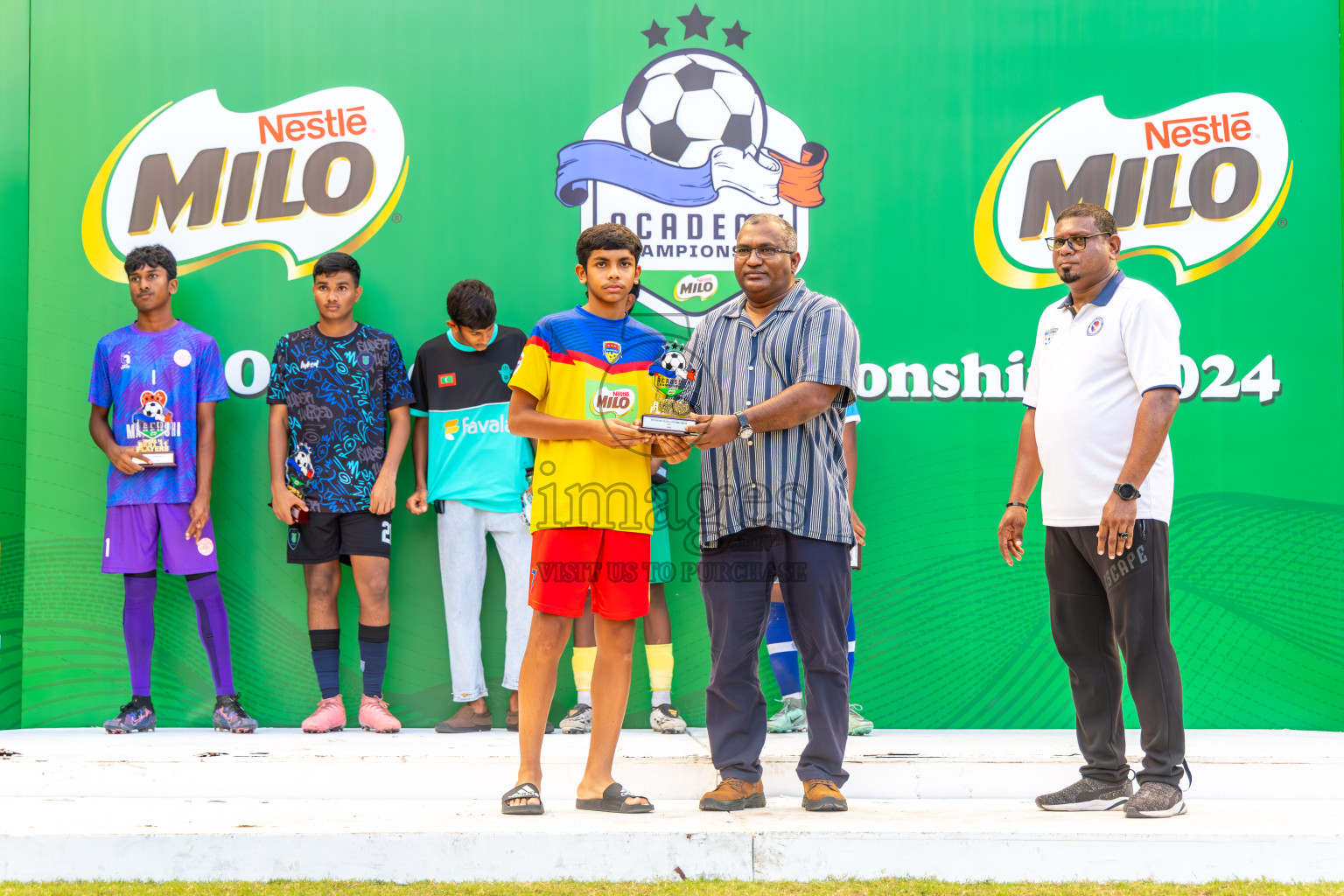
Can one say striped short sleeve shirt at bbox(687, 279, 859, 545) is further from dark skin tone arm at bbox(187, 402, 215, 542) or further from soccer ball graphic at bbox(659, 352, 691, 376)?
dark skin tone arm at bbox(187, 402, 215, 542)

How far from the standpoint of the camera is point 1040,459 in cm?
359

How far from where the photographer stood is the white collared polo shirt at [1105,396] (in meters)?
3.28

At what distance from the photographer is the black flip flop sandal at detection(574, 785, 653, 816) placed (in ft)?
10.7

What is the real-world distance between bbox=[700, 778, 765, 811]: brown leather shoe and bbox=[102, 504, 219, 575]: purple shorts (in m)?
2.63

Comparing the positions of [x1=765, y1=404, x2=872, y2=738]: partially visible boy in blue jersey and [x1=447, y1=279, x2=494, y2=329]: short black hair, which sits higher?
[x1=447, y1=279, x2=494, y2=329]: short black hair

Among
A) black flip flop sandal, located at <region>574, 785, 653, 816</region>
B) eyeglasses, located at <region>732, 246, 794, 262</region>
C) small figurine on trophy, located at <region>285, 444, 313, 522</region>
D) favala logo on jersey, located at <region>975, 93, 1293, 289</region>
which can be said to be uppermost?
favala logo on jersey, located at <region>975, 93, 1293, 289</region>

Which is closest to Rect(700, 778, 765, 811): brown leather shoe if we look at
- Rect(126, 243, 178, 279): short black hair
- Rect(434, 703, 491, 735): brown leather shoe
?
Rect(434, 703, 491, 735): brown leather shoe

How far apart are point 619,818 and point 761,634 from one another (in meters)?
0.73

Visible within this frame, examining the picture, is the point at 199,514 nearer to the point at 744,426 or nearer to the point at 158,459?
the point at 158,459

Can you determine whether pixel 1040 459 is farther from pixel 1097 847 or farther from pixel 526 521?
pixel 526 521

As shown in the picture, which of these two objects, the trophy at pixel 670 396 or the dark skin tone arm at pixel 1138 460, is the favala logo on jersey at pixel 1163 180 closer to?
the dark skin tone arm at pixel 1138 460

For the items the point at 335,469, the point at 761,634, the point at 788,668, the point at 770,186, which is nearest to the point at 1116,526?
the point at 761,634

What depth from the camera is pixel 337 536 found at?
15.4ft

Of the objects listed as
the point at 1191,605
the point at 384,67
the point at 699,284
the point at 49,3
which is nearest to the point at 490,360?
the point at 699,284
